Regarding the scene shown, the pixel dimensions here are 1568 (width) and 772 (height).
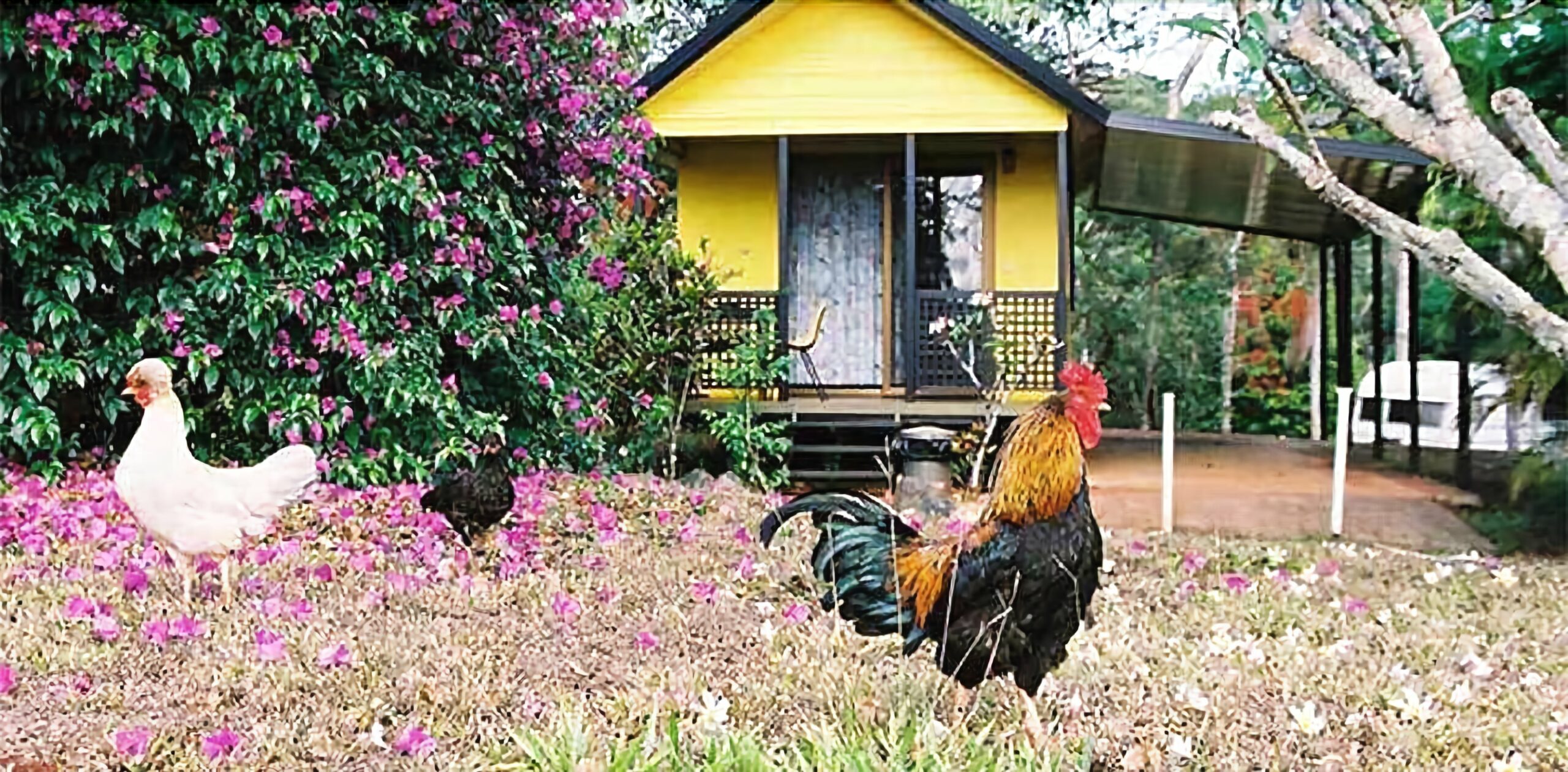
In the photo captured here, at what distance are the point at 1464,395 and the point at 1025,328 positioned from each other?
4159 mm

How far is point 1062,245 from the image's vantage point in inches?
437

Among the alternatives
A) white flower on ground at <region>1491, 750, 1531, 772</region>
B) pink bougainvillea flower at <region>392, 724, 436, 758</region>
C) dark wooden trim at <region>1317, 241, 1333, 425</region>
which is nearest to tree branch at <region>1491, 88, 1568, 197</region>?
white flower on ground at <region>1491, 750, 1531, 772</region>

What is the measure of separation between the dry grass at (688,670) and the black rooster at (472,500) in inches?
5.9

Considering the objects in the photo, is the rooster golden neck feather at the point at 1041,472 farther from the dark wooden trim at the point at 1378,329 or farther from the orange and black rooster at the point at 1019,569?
the dark wooden trim at the point at 1378,329

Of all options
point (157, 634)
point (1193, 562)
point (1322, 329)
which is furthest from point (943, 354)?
point (157, 634)

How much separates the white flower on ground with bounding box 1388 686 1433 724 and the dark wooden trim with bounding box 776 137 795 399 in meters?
7.51

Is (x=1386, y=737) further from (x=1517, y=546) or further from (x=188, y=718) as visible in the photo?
(x=1517, y=546)

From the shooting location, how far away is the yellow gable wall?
10.8 metres

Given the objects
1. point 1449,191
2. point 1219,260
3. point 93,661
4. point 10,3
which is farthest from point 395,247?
point 1219,260

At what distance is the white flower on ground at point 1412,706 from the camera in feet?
10.7

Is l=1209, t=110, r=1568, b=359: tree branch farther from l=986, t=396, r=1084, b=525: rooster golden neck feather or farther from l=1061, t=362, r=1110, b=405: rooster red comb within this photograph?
l=986, t=396, r=1084, b=525: rooster golden neck feather

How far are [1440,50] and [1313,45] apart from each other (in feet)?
1.36

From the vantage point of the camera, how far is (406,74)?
7.50 meters

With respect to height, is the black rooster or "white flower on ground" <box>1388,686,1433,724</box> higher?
the black rooster
